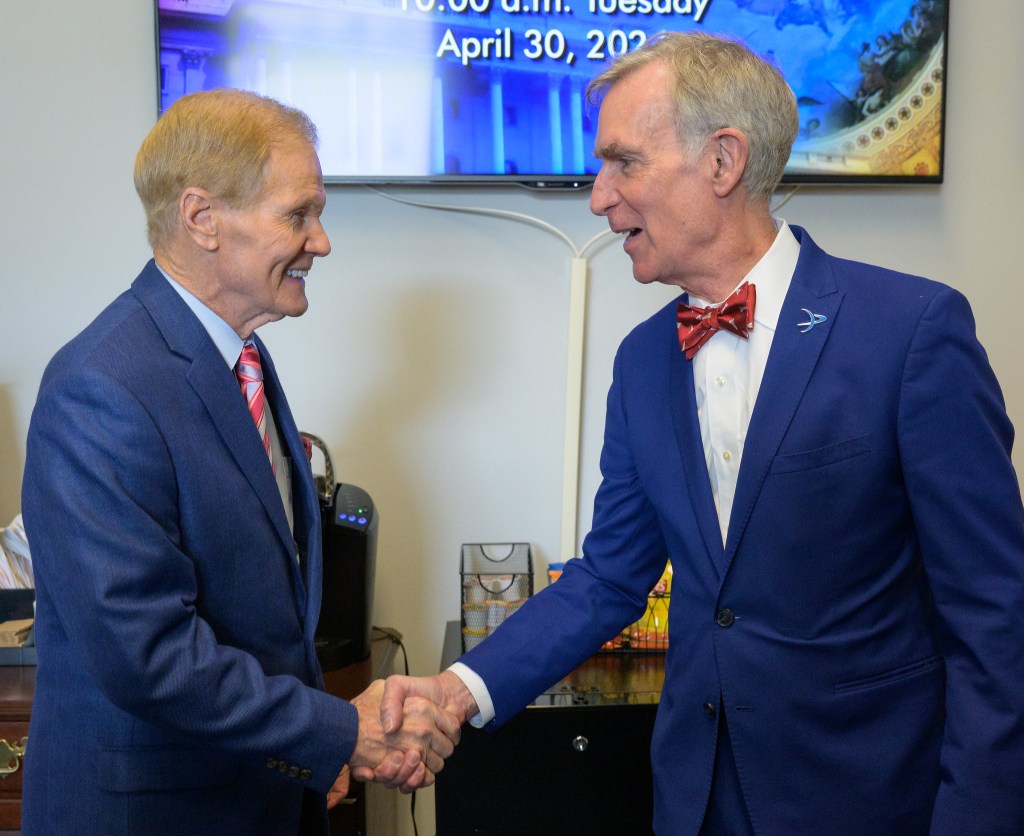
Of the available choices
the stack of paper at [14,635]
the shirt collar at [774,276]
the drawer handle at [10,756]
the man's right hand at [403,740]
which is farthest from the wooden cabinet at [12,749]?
the shirt collar at [774,276]

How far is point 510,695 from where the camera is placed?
172 centimetres

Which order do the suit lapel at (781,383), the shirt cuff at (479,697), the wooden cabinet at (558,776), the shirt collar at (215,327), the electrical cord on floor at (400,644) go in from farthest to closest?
1. the electrical cord on floor at (400,644)
2. the wooden cabinet at (558,776)
3. the shirt cuff at (479,697)
4. the shirt collar at (215,327)
5. the suit lapel at (781,383)

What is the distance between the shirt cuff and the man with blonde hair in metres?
0.23

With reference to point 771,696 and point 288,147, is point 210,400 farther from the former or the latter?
point 771,696

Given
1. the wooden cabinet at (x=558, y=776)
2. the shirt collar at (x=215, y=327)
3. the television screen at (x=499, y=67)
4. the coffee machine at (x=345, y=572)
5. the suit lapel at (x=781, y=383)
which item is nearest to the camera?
the suit lapel at (x=781, y=383)

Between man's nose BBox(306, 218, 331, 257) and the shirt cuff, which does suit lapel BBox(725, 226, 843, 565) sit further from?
man's nose BBox(306, 218, 331, 257)

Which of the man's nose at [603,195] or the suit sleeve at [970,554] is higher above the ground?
the man's nose at [603,195]

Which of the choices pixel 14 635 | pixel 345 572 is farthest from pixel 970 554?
pixel 14 635

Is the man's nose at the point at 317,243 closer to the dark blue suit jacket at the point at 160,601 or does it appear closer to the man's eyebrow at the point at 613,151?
the dark blue suit jacket at the point at 160,601

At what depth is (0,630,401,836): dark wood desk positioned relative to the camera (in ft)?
6.18

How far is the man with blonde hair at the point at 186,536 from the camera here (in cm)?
126

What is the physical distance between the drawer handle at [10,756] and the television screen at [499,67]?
127 cm

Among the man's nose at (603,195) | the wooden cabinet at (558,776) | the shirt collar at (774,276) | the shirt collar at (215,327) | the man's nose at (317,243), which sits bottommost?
the wooden cabinet at (558,776)

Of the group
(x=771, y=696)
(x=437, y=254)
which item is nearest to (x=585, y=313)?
(x=437, y=254)
